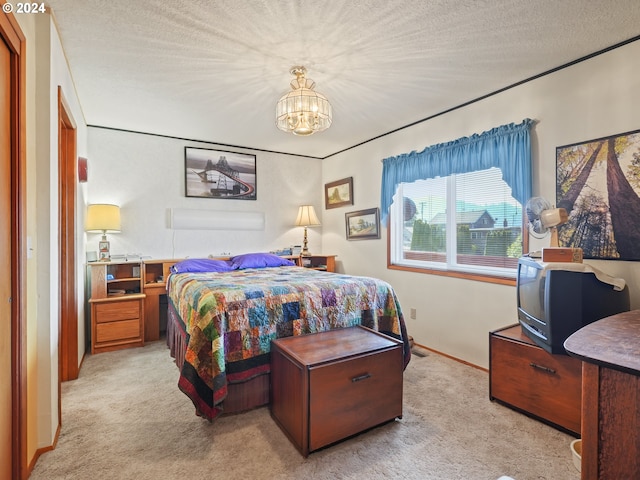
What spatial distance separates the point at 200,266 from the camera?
365 centimetres

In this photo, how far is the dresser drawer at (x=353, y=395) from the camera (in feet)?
5.80

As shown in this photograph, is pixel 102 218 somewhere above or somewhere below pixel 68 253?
above

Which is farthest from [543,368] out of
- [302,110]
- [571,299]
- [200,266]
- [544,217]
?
[200,266]

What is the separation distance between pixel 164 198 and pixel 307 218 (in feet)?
6.38

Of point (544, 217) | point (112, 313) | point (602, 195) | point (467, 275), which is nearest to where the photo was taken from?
point (602, 195)

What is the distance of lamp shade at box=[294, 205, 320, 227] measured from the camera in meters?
4.89

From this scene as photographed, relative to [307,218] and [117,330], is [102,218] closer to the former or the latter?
[117,330]

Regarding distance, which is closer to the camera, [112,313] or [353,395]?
[353,395]

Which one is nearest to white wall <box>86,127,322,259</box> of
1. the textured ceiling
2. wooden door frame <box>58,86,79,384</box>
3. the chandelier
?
the textured ceiling

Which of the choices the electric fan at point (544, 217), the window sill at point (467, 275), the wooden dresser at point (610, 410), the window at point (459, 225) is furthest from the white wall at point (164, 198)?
the wooden dresser at point (610, 410)

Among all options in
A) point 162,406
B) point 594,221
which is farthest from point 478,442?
point 162,406

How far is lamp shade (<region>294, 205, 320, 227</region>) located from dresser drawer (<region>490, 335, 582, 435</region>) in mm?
3055

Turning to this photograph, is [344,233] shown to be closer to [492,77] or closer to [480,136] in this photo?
[480,136]

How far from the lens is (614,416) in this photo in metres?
0.94
